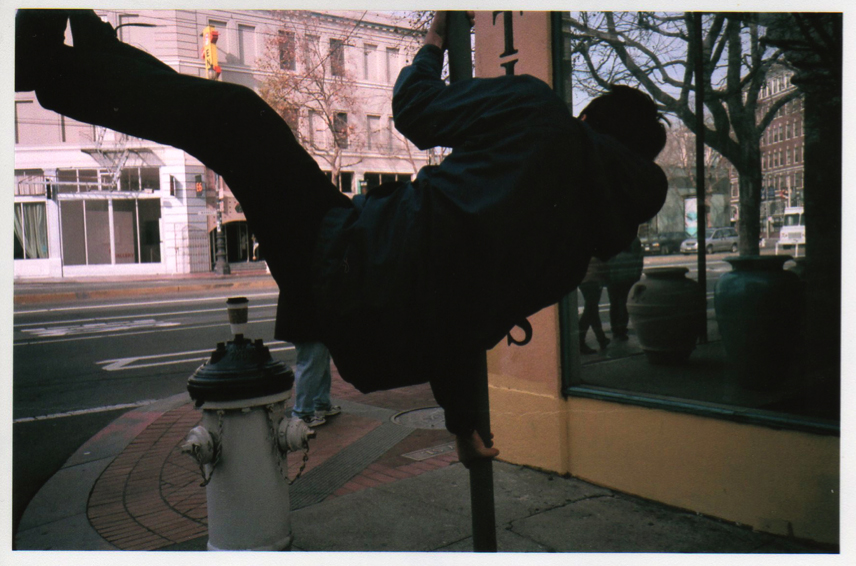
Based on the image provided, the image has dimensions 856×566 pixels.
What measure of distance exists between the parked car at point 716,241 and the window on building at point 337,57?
684cm

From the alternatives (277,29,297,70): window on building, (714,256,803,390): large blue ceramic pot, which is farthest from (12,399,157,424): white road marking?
(714,256,803,390): large blue ceramic pot

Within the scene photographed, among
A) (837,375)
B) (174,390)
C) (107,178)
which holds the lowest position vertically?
(174,390)

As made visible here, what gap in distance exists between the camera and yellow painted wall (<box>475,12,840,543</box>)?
124 inches

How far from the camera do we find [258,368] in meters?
3.03

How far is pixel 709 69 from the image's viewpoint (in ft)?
12.5

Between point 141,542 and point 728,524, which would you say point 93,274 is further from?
point 728,524

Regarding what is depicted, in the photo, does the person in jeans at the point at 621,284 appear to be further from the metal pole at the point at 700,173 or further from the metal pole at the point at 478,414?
the metal pole at the point at 478,414

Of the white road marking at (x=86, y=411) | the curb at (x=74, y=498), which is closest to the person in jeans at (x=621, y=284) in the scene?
the curb at (x=74, y=498)

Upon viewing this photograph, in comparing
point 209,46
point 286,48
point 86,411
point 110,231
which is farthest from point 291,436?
point 110,231

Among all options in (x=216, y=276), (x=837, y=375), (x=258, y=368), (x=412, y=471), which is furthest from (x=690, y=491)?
(x=216, y=276)

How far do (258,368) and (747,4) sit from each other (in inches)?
118

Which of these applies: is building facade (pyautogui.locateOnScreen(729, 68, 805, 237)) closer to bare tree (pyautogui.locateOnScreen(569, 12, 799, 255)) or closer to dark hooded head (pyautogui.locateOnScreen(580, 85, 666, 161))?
bare tree (pyautogui.locateOnScreen(569, 12, 799, 255))

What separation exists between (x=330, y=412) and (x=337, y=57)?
8.18 meters

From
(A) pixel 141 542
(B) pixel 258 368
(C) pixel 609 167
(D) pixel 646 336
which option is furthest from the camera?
(D) pixel 646 336
